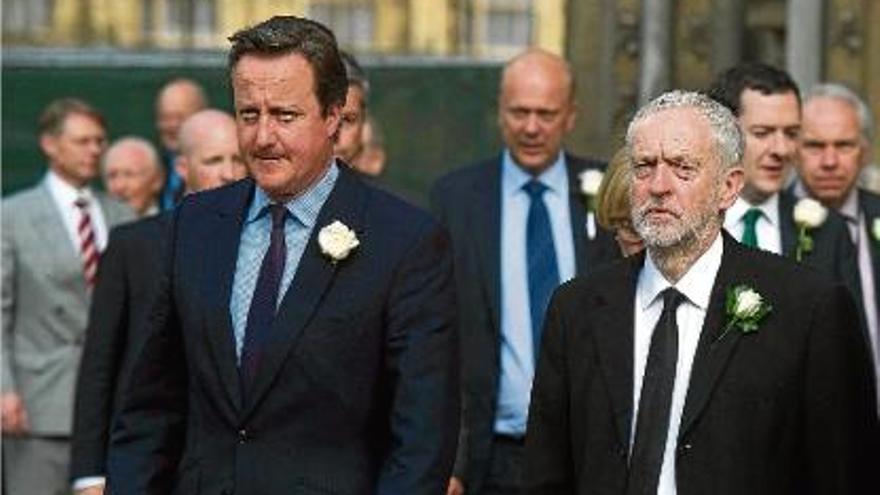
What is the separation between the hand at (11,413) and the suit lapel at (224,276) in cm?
510

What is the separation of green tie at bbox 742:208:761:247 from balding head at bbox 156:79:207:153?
720 cm

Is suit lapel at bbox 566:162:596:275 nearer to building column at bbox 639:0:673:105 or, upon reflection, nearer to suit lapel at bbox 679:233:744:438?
suit lapel at bbox 679:233:744:438

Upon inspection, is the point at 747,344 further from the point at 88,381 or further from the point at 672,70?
the point at 672,70

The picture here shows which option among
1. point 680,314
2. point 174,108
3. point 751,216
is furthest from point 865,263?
point 174,108

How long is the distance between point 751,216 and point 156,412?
9.91 feet

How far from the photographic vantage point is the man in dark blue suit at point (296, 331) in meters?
8.40

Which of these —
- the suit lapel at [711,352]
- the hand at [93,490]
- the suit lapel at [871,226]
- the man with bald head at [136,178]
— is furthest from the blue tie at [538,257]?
the man with bald head at [136,178]

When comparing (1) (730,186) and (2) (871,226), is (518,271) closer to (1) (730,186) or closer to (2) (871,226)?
(2) (871,226)

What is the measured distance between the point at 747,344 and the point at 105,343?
3563 mm

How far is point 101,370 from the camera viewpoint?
442 inches

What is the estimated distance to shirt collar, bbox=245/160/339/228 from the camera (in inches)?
338

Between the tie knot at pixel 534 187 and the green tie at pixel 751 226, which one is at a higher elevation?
the tie knot at pixel 534 187

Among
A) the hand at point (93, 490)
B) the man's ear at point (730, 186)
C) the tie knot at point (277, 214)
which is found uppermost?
the man's ear at point (730, 186)

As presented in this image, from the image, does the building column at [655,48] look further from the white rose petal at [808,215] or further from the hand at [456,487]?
the hand at [456,487]
